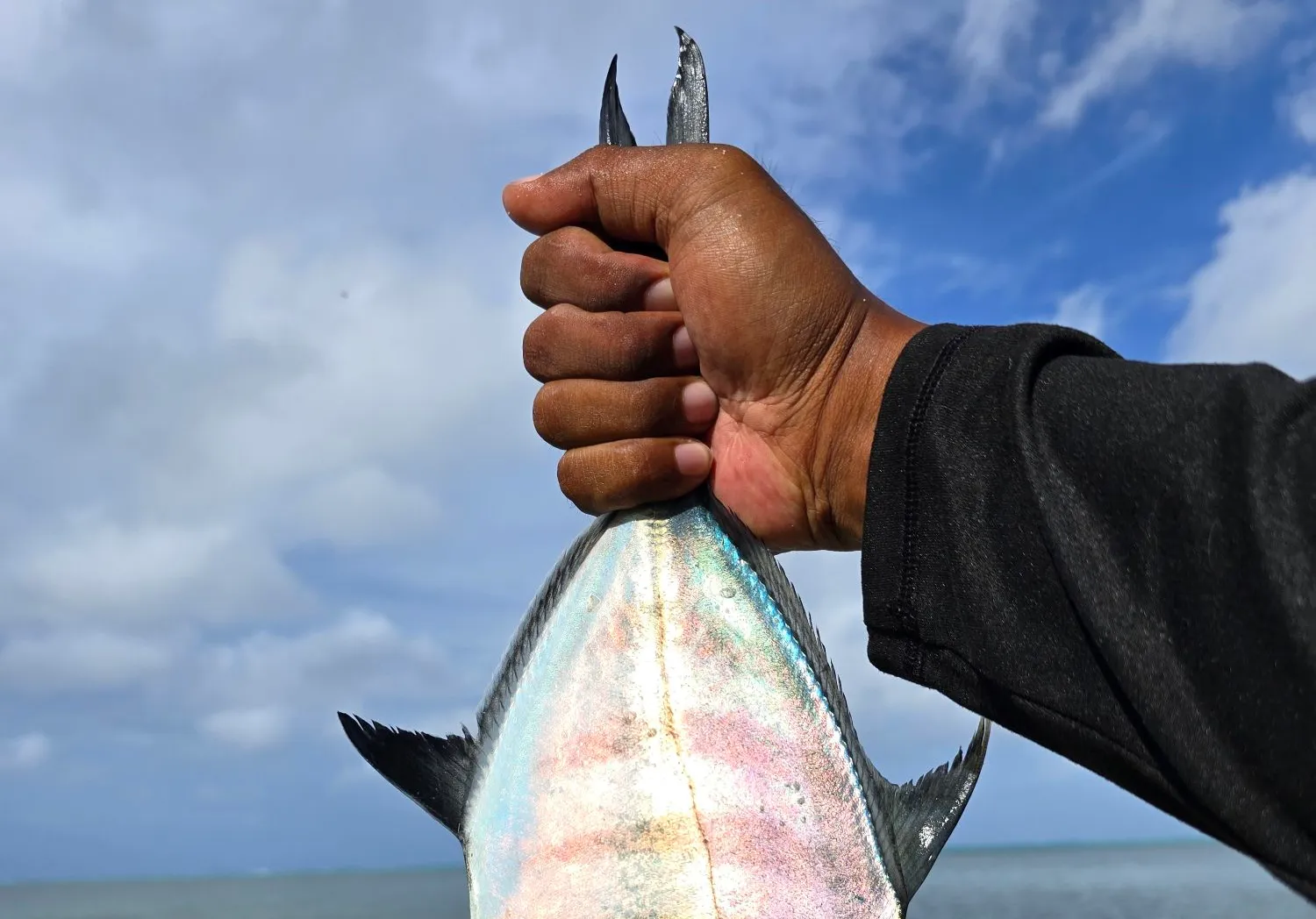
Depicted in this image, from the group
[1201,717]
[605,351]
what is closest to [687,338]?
[605,351]

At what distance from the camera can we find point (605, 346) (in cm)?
265

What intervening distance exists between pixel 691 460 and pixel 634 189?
0.71 m

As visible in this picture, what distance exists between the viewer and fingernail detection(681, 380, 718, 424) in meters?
2.74

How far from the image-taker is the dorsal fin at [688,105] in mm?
2734

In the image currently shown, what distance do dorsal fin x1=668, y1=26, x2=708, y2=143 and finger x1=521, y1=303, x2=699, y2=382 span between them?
48cm

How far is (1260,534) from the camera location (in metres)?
1.43

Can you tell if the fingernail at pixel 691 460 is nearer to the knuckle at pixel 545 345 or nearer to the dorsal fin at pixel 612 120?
the knuckle at pixel 545 345

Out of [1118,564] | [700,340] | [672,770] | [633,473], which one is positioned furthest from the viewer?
[700,340]

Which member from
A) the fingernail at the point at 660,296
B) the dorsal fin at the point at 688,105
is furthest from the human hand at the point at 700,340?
the dorsal fin at the point at 688,105

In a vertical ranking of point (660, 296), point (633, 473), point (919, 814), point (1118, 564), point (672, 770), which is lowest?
point (919, 814)

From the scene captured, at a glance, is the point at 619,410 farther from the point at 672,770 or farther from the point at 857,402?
the point at 672,770

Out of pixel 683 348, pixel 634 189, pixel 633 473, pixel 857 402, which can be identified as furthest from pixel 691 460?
pixel 634 189

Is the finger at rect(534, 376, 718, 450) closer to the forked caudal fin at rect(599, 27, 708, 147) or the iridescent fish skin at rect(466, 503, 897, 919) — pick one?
the iridescent fish skin at rect(466, 503, 897, 919)

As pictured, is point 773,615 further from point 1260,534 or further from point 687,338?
point 1260,534
